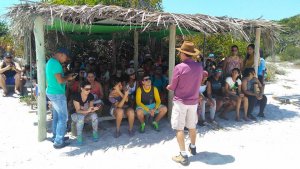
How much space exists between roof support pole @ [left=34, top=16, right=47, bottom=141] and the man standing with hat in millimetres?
2354

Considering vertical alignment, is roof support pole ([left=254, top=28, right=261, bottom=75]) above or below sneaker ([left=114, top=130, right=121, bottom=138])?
above

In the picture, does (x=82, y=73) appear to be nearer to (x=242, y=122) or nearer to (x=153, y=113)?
(x=153, y=113)

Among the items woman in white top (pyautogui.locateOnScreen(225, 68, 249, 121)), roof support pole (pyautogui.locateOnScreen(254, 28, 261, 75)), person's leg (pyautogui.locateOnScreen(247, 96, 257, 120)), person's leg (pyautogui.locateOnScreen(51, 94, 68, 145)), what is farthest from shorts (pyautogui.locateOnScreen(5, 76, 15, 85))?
roof support pole (pyautogui.locateOnScreen(254, 28, 261, 75))

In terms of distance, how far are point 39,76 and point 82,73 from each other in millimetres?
2265

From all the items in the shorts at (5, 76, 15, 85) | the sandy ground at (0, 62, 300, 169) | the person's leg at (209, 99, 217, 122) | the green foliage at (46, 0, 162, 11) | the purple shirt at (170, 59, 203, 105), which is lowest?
the sandy ground at (0, 62, 300, 169)

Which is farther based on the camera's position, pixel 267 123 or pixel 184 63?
pixel 267 123

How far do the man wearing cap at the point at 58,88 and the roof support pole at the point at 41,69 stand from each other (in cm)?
39

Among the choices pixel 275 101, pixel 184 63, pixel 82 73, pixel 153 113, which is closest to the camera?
pixel 184 63

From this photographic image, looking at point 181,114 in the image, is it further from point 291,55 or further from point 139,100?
point 291,55

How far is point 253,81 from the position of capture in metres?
7.21

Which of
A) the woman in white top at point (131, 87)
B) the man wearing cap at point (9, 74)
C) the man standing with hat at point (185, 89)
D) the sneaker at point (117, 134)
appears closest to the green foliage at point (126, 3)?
the man wearing cap at point (9, 74)

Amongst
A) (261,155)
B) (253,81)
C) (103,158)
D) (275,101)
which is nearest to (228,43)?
(275,101)

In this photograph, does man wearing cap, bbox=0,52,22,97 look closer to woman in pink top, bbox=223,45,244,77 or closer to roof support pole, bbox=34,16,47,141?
roof support pole, bbox=34,16,47,141

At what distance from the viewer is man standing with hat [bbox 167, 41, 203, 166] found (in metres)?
4.48
